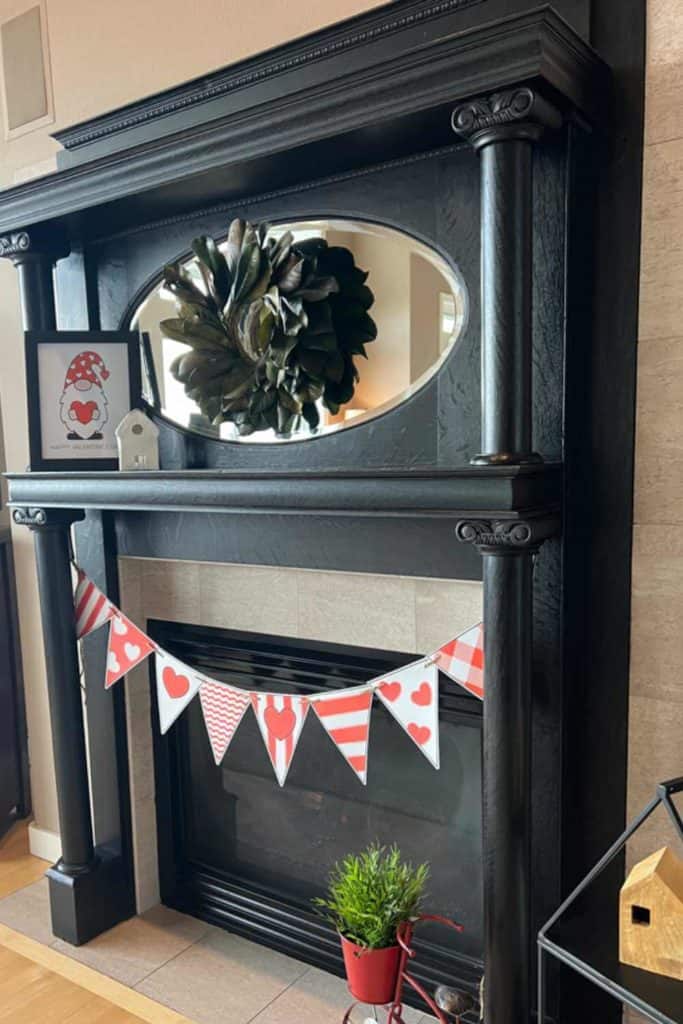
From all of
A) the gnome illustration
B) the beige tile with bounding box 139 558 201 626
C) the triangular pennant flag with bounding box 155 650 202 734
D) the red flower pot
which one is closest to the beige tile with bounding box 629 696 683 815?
the red flower pot

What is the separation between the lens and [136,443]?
1945 millimetres

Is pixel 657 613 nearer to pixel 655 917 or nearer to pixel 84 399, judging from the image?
pixel 655 917

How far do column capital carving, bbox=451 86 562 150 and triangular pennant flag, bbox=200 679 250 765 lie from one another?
1236mm

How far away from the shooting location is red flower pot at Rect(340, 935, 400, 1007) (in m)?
1.57

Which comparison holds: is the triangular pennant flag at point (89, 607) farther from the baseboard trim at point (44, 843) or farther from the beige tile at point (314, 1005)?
the beige tile at point (314, 1005)

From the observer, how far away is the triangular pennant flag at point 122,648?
2.05 meters

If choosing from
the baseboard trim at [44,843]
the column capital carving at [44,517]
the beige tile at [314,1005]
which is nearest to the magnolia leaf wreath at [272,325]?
the column capital carving at [44,517]

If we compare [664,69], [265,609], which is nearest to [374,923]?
[265,609]

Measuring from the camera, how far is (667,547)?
4.65ft

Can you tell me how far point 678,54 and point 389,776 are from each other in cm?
158

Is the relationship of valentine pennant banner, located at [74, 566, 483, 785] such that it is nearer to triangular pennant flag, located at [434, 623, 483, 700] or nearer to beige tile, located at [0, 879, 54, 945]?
triangular pennant flag, located at [434, 623, 483, 700]

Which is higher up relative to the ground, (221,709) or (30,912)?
(221,709)

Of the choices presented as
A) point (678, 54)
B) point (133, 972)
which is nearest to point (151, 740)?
point (133, 972)

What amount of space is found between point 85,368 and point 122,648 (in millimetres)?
717
